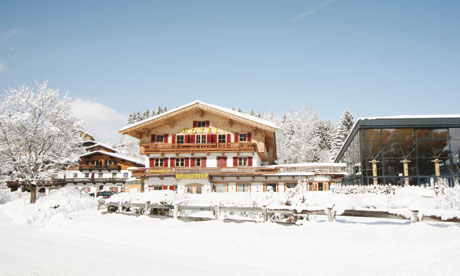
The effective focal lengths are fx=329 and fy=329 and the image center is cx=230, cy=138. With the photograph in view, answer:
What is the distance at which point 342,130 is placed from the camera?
64.4 m

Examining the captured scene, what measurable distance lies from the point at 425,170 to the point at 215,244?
862 inches

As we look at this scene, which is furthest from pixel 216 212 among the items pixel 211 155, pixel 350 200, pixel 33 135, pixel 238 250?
pixel 211 155

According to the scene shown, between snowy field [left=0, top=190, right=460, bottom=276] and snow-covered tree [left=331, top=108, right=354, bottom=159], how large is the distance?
5173 cm

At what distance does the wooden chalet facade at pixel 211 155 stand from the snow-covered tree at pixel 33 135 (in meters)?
9.38

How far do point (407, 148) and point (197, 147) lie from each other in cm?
2017

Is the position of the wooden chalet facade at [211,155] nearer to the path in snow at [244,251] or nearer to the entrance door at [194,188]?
the entrance door at [194,188]

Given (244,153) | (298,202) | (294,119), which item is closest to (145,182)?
(244,153)

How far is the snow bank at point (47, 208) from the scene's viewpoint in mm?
18969

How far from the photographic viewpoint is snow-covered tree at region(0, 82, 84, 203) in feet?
81.9

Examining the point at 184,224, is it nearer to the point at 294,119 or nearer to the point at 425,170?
the point at 425,170

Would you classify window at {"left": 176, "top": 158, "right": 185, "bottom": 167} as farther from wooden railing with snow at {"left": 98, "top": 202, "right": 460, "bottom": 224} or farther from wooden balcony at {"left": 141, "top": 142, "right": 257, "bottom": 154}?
wooden railing with snow at {"left": 98, "top": 202, "right": 460, "bottom": 224}

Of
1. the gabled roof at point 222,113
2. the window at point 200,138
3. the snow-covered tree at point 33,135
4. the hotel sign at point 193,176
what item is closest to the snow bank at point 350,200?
the snow-covered tree at point 33,135

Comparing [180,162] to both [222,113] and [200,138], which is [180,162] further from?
[222,113]

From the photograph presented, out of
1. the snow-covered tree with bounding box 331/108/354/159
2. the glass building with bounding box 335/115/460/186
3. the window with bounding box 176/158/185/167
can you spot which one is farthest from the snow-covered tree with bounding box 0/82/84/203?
the snow-covered tree with bounding box 331/108/354/159
